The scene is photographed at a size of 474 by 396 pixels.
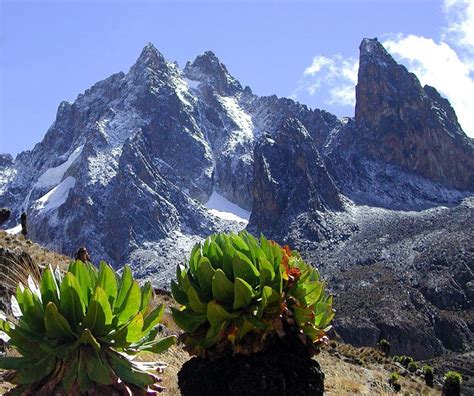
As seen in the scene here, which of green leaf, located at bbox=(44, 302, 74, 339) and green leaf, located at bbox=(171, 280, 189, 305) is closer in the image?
green leaf, located at bbox=(44, 302, 74, 339)

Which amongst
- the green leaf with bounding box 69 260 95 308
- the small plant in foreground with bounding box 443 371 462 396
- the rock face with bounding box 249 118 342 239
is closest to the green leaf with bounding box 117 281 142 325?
the green leaf with bounding box 69 260 95 308

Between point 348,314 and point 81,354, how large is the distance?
100958mm

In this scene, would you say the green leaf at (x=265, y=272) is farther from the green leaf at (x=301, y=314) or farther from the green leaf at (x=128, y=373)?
the green leaf at (x=128, y=373)

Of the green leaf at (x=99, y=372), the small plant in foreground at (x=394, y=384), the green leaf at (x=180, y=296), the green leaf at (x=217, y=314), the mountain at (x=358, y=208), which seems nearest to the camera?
the green leaf at (x=99, y=372)

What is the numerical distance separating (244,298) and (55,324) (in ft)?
5.19

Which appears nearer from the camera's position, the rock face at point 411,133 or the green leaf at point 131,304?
the green leaf at point 131,304

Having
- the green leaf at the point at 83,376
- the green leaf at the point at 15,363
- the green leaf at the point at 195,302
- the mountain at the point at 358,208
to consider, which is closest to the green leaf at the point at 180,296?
the green leaf at the point at 195,302

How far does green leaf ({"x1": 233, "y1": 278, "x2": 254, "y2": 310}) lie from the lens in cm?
525

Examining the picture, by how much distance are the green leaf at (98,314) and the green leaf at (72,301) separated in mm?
111

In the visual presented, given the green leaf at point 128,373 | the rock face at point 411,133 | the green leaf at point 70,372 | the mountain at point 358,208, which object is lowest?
the green leaf at point 70,372

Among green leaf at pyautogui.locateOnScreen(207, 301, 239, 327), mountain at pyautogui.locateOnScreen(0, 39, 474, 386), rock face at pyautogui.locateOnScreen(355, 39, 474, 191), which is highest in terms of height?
rock face at pyautogui.locateOnScreen(355, 39, 474, 191)

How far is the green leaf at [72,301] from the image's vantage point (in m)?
4.82

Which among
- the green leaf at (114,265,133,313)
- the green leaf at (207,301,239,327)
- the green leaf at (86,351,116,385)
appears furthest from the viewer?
the green leaf at (207,301,239,327)

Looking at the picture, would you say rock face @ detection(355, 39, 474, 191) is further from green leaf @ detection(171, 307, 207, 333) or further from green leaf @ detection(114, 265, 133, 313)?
green leaf @ detection(114, 265, 133, 313)
